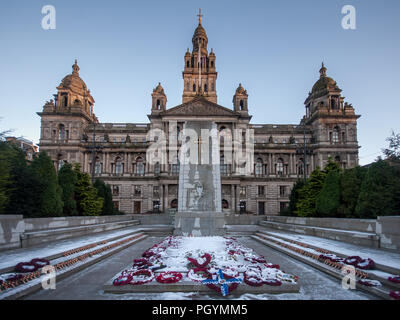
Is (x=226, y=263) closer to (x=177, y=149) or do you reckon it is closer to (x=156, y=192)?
(x=177, y=149)

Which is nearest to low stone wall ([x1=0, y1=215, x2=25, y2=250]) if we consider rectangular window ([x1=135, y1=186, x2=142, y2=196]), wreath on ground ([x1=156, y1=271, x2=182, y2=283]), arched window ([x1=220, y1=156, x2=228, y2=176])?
wreath on ground ([x1=156, y1=271, x2=182, y2=283])

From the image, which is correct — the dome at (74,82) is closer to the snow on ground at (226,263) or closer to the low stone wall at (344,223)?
the low stone wall at (344,223)

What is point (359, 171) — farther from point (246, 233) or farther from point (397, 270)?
point (397, 270)

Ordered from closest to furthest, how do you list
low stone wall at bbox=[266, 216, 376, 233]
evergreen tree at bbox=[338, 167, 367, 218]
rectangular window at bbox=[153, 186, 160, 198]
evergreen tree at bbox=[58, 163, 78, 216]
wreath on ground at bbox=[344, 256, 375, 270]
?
1. wreath on ground at bbox=[344, 256, 375, 270]
2. low stone wall at bbox=[266, 216, 376, 233]
3. evergreen tree at bbox=[338, 167, 367, 218]
4. evergreen tree at bbox=[58, 163, 78, 216]
5. rectangular window at bbox=[153, 186, 160, 198]

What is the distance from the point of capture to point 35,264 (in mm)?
5652

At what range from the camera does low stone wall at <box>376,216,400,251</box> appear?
25.4 feet

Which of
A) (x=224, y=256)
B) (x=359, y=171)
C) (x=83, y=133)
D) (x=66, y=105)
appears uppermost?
(x=66, y=105)

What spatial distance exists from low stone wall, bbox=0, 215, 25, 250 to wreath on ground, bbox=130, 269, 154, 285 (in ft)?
16.2

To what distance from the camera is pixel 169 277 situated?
5.07m

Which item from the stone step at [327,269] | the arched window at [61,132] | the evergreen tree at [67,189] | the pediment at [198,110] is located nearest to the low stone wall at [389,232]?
the stone step at [327,269]

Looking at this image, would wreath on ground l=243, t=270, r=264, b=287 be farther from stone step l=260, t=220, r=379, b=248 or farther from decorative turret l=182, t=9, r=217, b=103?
decorative turret l=182, t=9, r=217, b=103

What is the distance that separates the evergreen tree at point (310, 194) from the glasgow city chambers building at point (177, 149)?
21.7 meters

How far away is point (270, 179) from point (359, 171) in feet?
107
